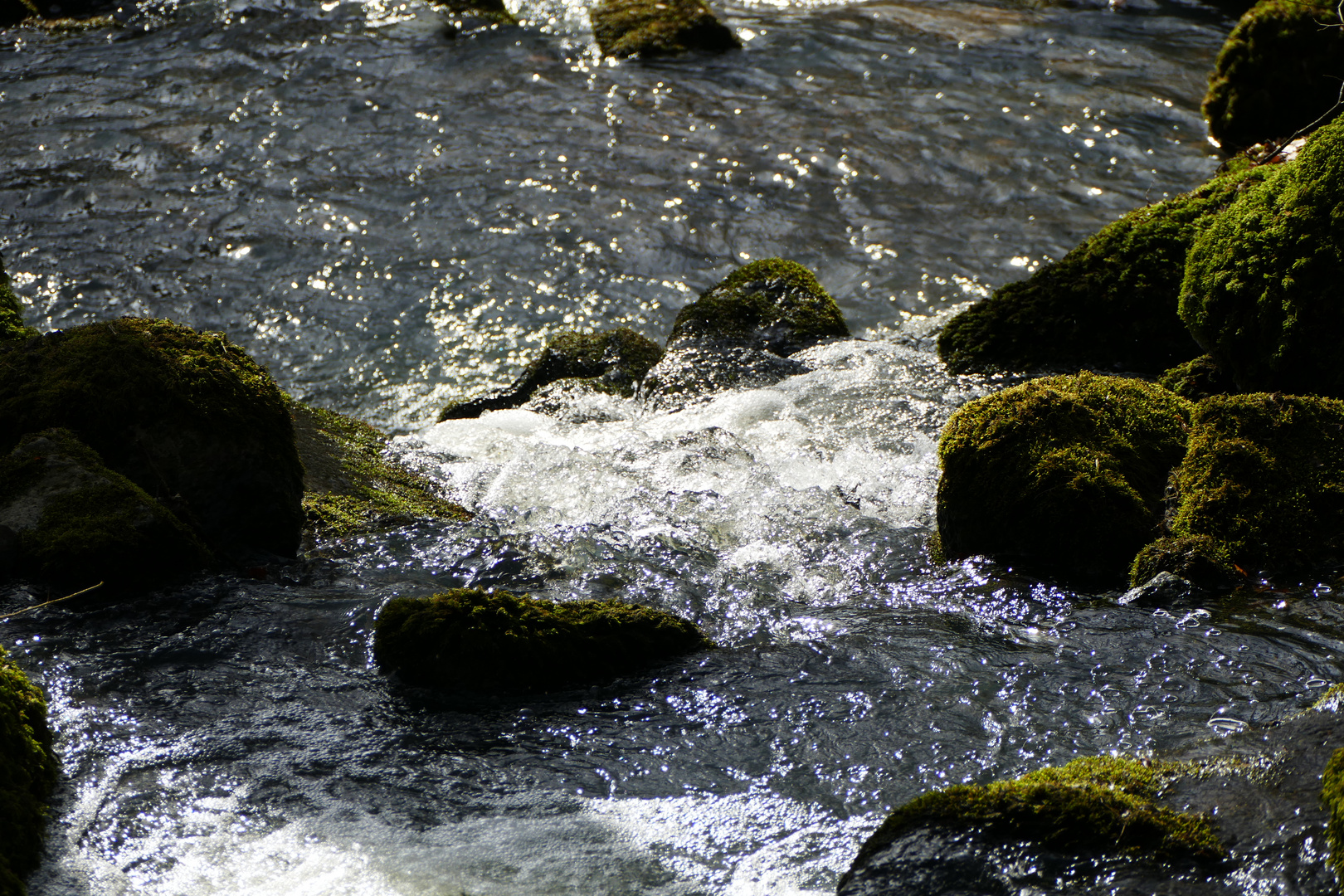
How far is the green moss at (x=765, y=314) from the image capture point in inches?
344

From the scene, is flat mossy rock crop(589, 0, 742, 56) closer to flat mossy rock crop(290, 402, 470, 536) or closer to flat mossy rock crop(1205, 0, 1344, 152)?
flat mossy rock crop(1205, 0, 1344, 152)

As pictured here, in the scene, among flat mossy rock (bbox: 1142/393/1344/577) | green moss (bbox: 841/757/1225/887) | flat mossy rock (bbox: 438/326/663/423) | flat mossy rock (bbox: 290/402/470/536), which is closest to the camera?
green moss (bbox: 841/757/1225/887)

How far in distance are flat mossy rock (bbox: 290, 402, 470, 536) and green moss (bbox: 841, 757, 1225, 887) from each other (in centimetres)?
371

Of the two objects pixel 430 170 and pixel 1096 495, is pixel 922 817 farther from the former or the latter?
pixel 430 170

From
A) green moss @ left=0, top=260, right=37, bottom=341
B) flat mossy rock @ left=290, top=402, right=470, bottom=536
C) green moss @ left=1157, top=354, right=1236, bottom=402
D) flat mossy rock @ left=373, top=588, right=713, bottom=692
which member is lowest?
flat mossy rock @ left=290, top=402, right=470, bottom=536

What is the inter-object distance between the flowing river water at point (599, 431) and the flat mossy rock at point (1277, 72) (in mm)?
601

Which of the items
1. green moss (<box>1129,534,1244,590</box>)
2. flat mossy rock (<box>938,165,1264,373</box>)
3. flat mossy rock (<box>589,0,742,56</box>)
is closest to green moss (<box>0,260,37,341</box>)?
green moss (<box>1129,534,1244,590</box>)

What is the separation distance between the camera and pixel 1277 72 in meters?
11.9

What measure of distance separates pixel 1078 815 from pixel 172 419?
428 cm

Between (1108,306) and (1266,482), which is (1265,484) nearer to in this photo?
(1266,482)

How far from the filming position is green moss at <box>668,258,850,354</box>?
344 inches

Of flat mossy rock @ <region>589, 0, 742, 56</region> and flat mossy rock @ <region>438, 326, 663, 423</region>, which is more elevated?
flat mossy rock @ <region>589, 0, 742, 56</region>

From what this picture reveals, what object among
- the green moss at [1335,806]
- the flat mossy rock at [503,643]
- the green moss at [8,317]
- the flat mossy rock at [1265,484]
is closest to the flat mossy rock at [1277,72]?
the flat mossy rock at [1265,484]

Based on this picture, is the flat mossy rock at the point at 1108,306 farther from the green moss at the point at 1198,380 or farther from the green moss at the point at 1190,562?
the green moss at the point at 1190,562
